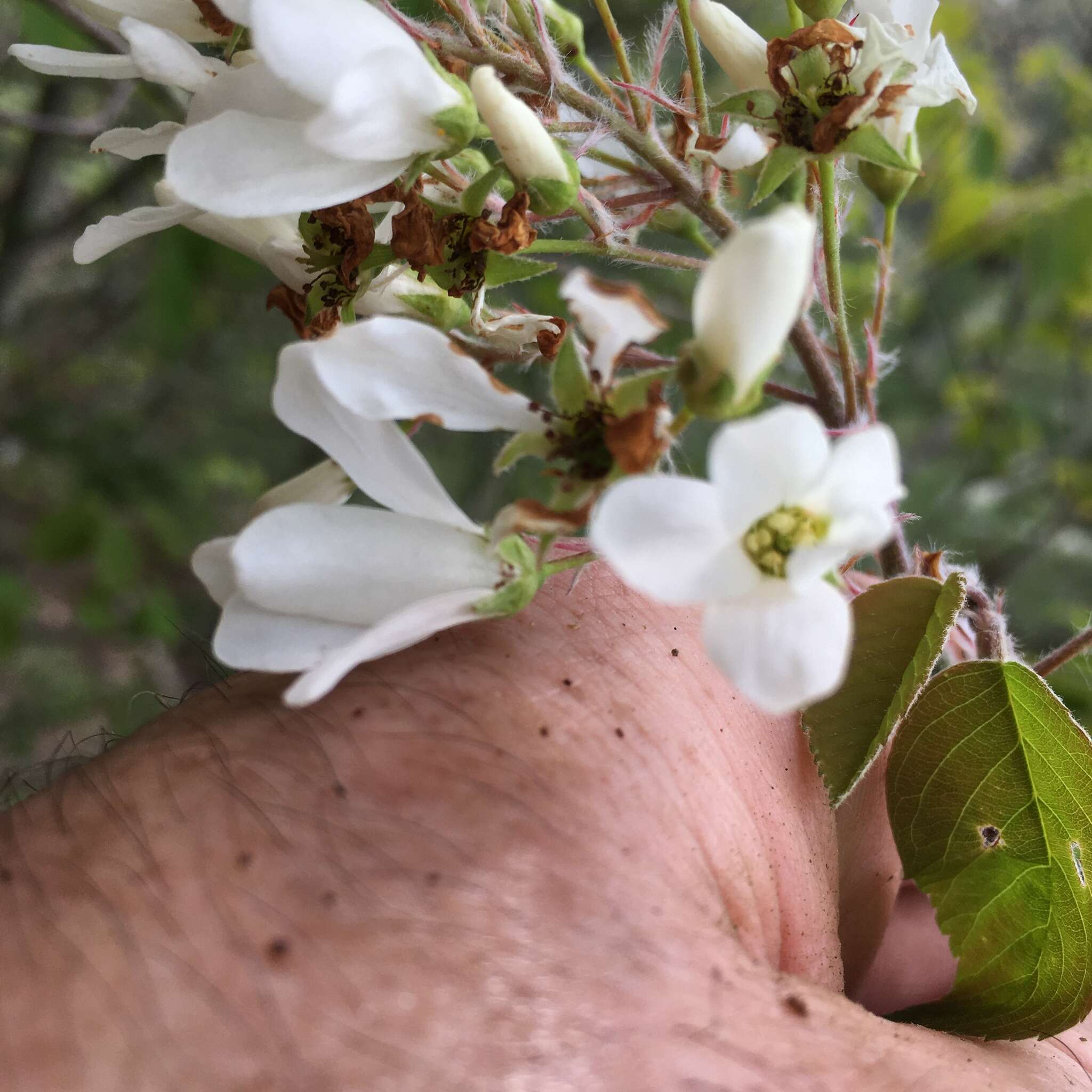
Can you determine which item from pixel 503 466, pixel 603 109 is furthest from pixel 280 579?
pixel 603 109

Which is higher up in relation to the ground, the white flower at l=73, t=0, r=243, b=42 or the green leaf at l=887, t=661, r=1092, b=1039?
the white flower at l=73, t=0, r=243, b=42

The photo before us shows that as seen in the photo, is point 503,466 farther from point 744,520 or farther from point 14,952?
point 14,952

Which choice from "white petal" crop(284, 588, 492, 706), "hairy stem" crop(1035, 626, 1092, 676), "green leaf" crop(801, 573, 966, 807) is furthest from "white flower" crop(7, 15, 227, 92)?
"hairy stem" crop(1035, 626, 1092, 676)

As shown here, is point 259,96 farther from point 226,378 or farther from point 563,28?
point 226,378

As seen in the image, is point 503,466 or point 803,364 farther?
point 803,364

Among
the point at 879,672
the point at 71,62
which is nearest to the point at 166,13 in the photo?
the point at 71,62

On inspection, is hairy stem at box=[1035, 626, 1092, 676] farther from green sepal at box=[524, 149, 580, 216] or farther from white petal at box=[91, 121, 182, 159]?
white petal at box=[91, 121, 182, 159]

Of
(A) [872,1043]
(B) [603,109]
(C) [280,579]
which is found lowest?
(A) [872,1043]
